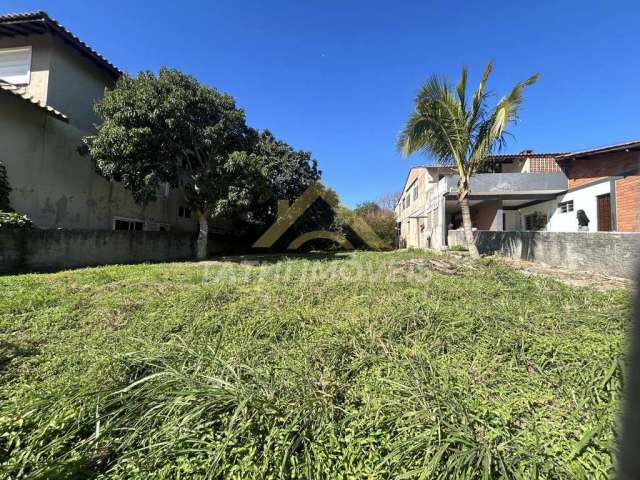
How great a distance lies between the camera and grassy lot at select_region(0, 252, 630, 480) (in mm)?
1859

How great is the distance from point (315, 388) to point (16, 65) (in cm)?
1616

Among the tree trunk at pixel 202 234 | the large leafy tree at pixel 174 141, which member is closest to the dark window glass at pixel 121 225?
the large leafy tree at pixel 174 141

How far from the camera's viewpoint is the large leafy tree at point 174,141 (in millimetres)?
9203

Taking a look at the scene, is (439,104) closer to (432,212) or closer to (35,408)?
(432,212)

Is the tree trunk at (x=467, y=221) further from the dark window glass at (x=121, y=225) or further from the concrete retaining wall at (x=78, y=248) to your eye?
the dark window glass at (x=121, y=225)

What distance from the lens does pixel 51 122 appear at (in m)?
10.4

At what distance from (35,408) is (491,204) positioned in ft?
60.5

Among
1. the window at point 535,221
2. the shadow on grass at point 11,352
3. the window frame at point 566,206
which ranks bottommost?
the shadow on grass at point 11,352

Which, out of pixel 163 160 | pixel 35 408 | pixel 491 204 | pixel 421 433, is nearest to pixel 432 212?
pixel 491 204

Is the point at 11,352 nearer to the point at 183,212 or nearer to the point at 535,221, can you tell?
the point at 183,212

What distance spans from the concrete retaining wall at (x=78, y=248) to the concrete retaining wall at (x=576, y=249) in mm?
13430

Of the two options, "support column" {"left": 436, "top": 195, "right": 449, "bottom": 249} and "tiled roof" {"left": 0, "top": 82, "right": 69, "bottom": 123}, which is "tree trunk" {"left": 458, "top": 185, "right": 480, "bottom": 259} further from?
"tiled roof" {"left": 0, "top": 82, "right": 69, "bottom": 123}

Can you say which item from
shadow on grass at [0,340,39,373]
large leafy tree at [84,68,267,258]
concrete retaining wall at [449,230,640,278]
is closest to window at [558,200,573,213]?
concrete retaining wall at [449,230,640,278]

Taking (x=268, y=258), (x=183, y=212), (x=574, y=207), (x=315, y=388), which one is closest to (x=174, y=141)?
(x=268, y=258)
